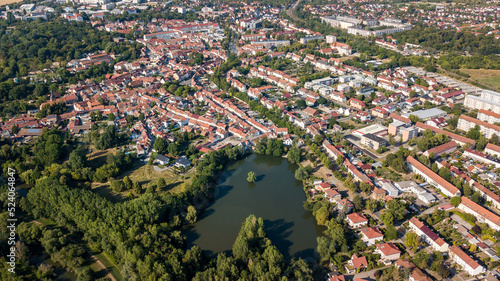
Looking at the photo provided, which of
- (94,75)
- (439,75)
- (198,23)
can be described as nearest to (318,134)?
(439,75)

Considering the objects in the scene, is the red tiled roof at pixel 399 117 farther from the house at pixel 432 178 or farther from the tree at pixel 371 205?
the tree at pixel 371 205

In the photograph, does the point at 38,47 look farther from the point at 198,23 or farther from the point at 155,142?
the point at 155,142

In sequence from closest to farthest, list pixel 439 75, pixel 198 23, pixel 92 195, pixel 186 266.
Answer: pixel 186 266 < pixel 92 195 < pixel 439 75 < pixel 198 23

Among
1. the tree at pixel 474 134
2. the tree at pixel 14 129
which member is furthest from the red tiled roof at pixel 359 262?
the tree at pixel 14 129

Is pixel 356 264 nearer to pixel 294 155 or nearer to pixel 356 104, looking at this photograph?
pixel 294 155

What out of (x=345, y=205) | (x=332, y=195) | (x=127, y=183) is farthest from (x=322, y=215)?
(x=127, y=183)

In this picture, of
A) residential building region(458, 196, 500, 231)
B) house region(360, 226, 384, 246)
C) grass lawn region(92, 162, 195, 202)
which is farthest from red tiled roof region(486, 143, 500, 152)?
grass lawn region(92, 162, 195, 202)

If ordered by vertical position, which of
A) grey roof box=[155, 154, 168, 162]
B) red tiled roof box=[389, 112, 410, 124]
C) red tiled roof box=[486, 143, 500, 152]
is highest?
red tiled roof box=[486, 143, 500, 152]

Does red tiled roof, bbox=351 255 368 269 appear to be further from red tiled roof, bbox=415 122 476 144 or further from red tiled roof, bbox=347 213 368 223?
red tiled roof, bbox=415 122 476 144
